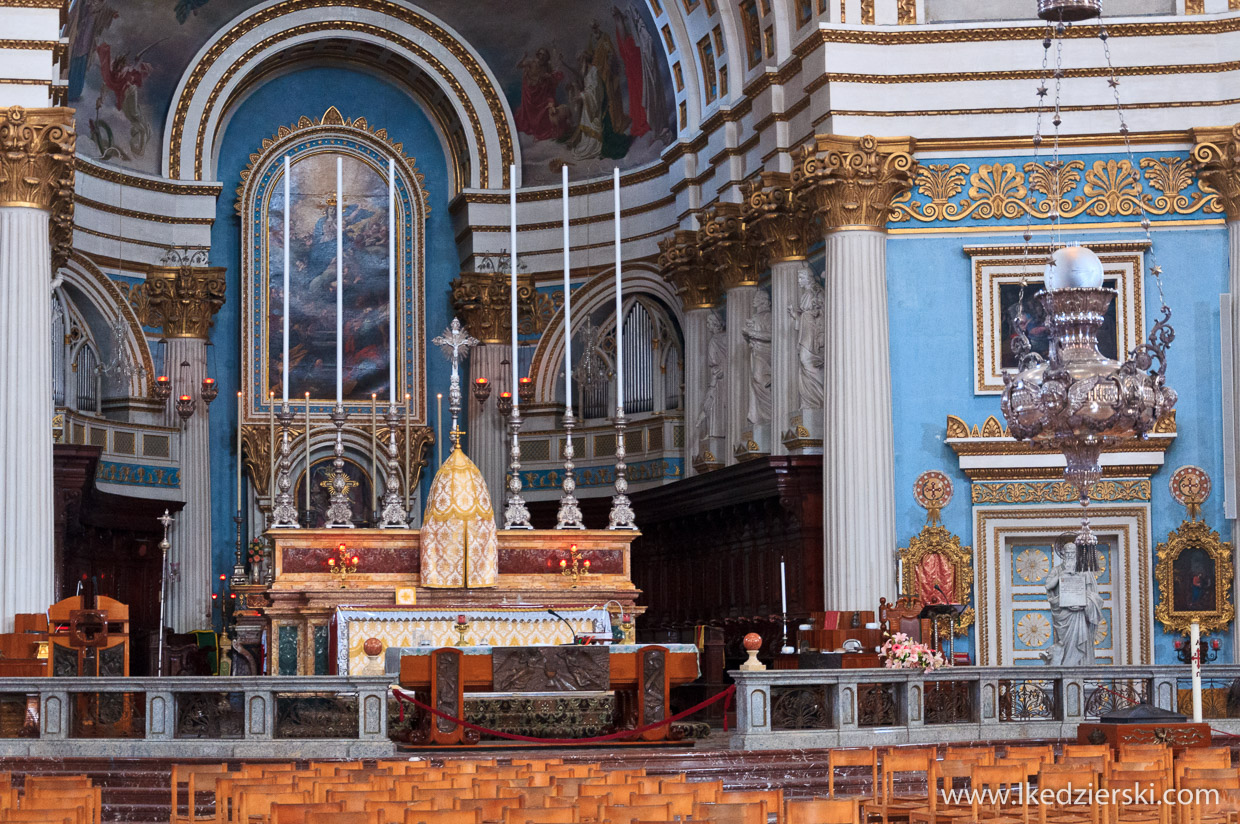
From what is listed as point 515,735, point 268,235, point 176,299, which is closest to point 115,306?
point 176,299

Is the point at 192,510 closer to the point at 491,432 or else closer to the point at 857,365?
the point at 491,432

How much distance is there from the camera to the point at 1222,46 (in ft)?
78.3

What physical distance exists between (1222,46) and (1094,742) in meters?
11.1

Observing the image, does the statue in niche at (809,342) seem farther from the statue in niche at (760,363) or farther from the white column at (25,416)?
the white column at (25,416)

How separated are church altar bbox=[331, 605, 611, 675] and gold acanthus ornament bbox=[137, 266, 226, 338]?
488 inches

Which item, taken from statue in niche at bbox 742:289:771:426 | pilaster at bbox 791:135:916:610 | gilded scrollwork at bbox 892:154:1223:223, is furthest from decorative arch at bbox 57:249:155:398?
gilded scrollwork at bbox 892:154:1223:223

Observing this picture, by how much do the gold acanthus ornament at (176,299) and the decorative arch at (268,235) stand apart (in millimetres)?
1009

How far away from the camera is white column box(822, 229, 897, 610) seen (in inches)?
923

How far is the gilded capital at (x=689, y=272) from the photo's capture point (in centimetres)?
2842

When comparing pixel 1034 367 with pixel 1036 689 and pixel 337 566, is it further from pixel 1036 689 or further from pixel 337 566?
pixel 337 566

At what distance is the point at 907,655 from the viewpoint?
19.2 metres

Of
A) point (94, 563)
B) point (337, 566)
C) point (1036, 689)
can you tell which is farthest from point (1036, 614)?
point (94, 563)

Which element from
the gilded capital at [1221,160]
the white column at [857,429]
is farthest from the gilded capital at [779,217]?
the gilded capital at [1221,160]

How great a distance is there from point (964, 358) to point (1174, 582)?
3828 mm
